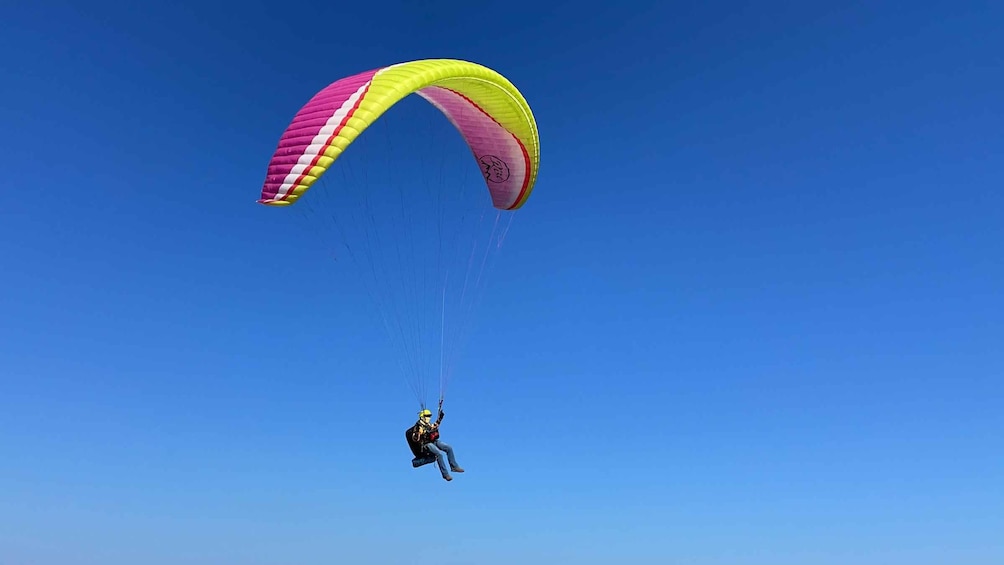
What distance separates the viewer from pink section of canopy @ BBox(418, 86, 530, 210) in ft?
64.2

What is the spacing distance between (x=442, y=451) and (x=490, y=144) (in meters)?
7.85

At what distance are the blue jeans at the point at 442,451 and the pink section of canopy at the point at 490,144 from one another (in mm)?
7159

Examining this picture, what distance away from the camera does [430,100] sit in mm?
19766

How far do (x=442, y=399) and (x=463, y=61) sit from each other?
25.3 feet

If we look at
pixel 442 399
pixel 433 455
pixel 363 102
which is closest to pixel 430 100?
pixel 363 102

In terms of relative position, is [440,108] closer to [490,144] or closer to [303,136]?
[490,144]

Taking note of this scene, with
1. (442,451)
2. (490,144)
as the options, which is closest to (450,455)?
(442,451)

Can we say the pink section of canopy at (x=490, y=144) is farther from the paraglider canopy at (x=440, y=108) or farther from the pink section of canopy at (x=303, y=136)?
the pink section of canopy at (x=303, y=136)

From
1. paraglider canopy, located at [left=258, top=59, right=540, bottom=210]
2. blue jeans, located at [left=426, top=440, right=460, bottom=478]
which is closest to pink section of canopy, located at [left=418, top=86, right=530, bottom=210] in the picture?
paraglider canopy, located at [left=258, top=59, right=540, bottom=210]

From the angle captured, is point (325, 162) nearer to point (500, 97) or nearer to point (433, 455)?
point (500, 97)

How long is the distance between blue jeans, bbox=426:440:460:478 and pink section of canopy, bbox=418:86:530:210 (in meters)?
7.16

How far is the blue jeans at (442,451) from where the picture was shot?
719 inches

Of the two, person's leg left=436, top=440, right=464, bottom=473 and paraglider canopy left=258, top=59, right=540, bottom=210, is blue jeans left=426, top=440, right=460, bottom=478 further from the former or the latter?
paraglider canopy left=258, top=59, right=540, bottom=210

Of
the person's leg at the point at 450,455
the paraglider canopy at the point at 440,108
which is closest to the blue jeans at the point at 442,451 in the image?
the person's leg at the point at 450,455
